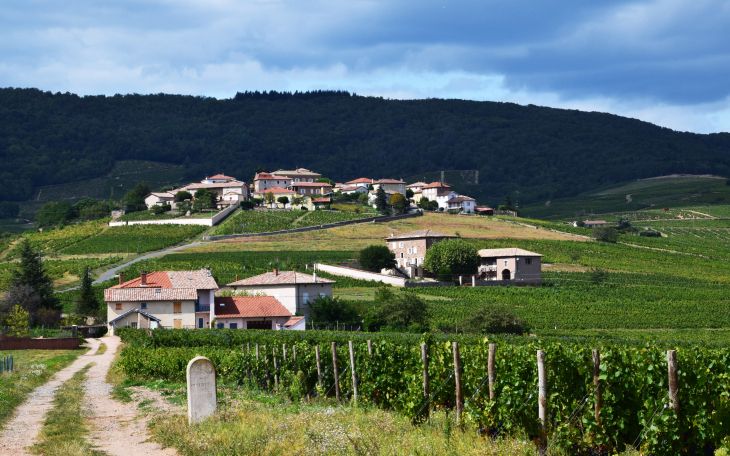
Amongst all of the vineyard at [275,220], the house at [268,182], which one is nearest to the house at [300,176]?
the house at [268,182]

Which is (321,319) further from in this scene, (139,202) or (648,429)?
(139,202)

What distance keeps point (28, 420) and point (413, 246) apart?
76.2 meters

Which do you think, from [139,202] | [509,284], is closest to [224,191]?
[139,202]

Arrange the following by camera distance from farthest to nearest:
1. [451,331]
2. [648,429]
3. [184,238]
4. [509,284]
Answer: [184,238], [509,284], [451,331], [648,429]

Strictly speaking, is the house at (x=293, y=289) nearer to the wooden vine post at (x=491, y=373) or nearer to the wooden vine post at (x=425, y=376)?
the wooden vine post at (x=425, y=376)

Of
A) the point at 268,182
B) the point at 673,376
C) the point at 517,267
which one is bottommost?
the point at 673,376

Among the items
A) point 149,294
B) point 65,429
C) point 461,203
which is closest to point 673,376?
point 65,429

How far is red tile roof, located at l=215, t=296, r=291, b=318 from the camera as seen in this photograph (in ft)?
188

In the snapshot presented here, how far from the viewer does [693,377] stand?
38.0 feet

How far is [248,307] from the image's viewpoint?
5834cm

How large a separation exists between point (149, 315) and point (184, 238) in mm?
46105

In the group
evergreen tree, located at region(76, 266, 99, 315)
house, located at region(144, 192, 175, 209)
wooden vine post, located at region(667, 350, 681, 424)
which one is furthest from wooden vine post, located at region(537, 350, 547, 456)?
house, located at region(144, 192, 175, 209)

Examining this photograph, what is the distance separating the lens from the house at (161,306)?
56.6 meters

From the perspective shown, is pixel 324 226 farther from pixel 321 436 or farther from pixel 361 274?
pixel 321 436
